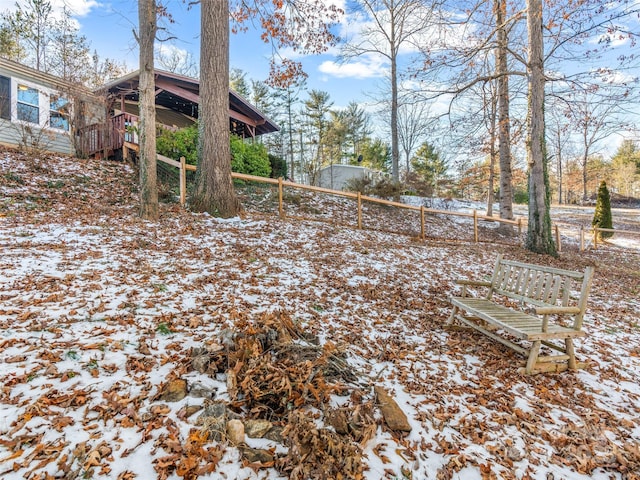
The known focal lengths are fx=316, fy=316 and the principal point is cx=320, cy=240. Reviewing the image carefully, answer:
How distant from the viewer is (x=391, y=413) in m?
2.16

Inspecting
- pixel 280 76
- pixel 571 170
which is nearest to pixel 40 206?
pixel 280 76

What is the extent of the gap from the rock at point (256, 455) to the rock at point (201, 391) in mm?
461

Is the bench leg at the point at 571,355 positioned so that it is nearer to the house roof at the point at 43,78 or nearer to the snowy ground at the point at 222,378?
the snowy ground at the point at 222,378

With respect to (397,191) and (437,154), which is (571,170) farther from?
(397,191)

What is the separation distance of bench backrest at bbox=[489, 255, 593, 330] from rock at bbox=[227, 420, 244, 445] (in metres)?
3.26

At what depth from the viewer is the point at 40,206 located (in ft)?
21.4

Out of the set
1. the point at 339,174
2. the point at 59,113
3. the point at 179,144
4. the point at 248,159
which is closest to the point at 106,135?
the point at 59,113

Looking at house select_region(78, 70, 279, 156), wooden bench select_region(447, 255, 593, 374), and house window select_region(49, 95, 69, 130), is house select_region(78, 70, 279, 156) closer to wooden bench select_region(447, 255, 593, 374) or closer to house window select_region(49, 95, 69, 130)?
house window select_region(49, 95, 69, 130)

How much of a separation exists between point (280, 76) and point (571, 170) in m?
41.6

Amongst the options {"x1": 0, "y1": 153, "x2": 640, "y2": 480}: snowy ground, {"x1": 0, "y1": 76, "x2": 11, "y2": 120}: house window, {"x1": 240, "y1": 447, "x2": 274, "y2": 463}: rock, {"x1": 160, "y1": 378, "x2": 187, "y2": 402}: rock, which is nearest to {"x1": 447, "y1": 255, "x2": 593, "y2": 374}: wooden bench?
{"x1": 0, "y1": 153, "x2": 640, "y2": 480}: snowy ground

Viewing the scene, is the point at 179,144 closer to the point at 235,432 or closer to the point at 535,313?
the point at 235,432

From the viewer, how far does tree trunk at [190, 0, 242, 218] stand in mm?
6965

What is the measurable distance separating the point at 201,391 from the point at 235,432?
41 centimetres

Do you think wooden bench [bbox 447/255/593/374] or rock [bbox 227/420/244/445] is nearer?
rock [bbox 227/420/244/445]
